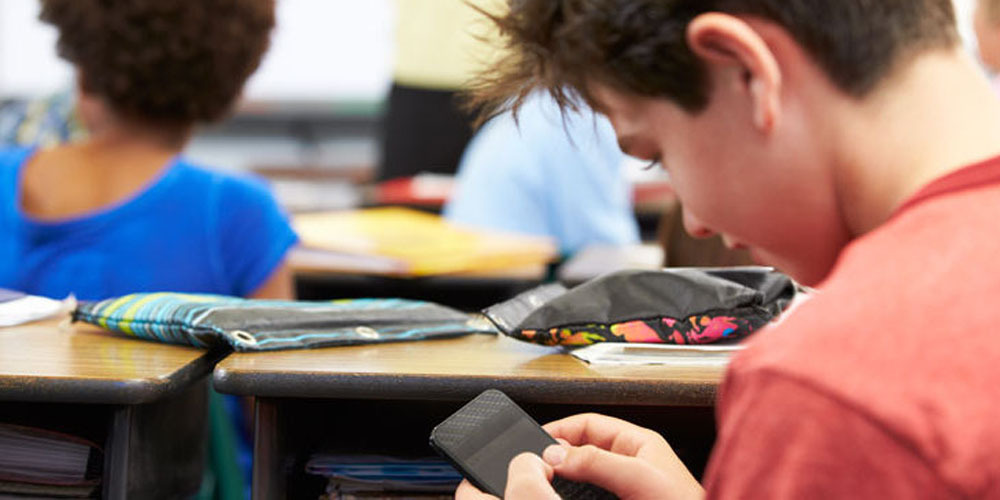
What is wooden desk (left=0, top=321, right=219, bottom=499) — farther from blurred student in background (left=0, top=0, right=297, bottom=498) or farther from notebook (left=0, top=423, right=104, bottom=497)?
blurred student in background (left=0, top=0, right=297, bottom=498)

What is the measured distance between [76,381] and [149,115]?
987 millimetres

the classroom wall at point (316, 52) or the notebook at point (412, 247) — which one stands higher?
the classroom wall at point (316, 52)

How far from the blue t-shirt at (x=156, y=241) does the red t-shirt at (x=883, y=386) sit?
3.96 feet

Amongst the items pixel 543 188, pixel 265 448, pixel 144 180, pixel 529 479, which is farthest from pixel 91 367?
pixel 543 188

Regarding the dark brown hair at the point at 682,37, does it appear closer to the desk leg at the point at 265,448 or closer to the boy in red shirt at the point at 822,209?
the boy in red shirt at the point at 822,209

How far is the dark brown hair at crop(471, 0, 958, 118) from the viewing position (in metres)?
0.71

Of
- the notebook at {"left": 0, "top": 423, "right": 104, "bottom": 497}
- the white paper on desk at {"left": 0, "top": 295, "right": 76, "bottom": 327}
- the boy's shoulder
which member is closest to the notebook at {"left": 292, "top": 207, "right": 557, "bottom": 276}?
the white paper on desk at {"left": 0, "top": 295, "right": 76, "bottom": 327}

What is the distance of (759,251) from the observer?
835mm

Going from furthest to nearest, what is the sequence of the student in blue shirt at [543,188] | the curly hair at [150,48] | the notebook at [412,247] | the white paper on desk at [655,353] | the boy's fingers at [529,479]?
the student in blue shirt at [543,188] < the notebook at [412,247] < the curly hair at [150,48] < the white paper on desk at [655,353] < the boy's fingers at [529,479]

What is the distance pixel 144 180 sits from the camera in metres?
1.70

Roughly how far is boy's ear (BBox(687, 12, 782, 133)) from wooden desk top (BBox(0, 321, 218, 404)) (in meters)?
0.56

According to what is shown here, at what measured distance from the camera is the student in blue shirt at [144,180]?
→ 63.1 inches

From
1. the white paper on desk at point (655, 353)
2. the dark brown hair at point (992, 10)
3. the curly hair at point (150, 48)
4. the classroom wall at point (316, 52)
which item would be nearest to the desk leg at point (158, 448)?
the white paper on desk at point (655, 353)

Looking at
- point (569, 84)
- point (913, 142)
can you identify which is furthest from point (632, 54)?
point (913, 142)
